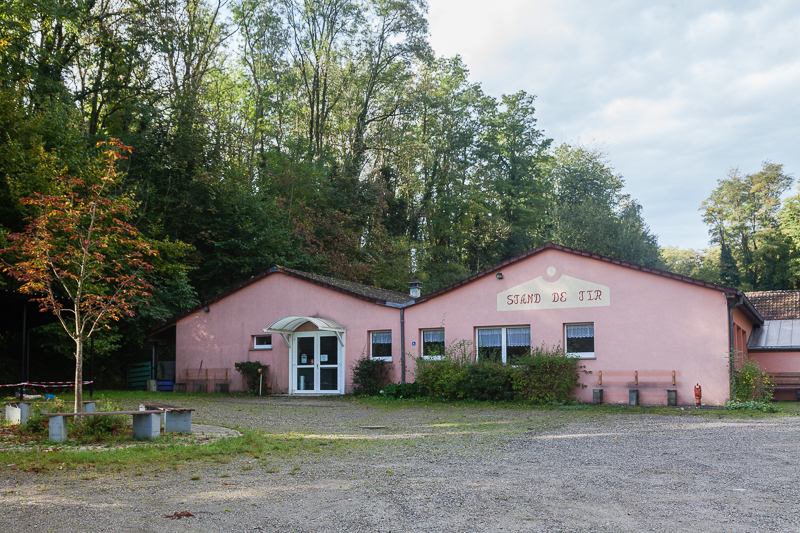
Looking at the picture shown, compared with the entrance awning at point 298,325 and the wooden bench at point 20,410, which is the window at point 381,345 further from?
the wooden bench at point 20,410

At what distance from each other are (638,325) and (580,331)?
155 cm

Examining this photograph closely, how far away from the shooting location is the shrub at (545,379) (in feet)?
56.2

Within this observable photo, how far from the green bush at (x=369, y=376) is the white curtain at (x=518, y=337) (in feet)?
13.2

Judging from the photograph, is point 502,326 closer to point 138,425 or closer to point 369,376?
point 369,376

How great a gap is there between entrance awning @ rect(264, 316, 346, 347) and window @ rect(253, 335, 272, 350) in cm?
111

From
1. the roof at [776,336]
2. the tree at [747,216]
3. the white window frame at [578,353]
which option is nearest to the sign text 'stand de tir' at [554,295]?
the white window frame at [578,353]

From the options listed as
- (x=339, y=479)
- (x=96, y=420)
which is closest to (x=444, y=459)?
(x=339, y=479)

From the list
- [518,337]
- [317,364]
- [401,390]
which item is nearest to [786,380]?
[518,337]

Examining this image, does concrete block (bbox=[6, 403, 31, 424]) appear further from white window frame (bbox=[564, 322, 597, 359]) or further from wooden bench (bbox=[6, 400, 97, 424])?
white window frame (bbox=[564, 322, 597, 359])

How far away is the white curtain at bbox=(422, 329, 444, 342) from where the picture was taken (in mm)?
20062

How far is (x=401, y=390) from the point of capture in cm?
1934

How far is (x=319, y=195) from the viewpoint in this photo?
35.4 m

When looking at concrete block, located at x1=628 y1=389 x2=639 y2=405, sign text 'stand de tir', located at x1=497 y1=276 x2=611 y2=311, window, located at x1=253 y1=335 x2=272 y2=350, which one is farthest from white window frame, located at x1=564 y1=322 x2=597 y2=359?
window, located at x1=253 y1=335 x2=272 y2=350

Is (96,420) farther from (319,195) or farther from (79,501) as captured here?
(319,195)
